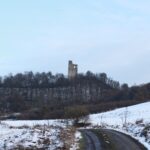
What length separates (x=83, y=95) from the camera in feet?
538

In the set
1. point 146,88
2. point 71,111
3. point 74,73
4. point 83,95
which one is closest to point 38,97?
point 83,95

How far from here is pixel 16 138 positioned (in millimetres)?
32750

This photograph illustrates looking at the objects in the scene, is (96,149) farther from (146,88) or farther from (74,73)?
(74,73)

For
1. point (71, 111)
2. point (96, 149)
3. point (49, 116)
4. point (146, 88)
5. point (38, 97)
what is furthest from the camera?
point (38, 97)

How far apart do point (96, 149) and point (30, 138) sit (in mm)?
5869

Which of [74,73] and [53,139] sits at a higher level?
[74,73]

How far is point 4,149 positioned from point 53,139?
5243 mm

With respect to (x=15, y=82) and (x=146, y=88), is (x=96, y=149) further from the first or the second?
(x=15, y=82)

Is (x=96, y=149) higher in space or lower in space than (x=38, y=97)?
lower

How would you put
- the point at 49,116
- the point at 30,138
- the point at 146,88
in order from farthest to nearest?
the point at 146,88 → the point at 49,116 → the point at 30,138

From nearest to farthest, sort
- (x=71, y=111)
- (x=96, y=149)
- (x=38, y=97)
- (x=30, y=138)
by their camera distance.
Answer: (x=96, y=149)
(x=30, y=138)
(x=71, y=111)
(x=38, y=97)

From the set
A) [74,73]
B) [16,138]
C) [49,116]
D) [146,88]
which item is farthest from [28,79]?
[16,138]

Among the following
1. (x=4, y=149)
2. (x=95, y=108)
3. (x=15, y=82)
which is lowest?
(x=4, y=149)

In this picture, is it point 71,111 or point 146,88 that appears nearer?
point 71,111
